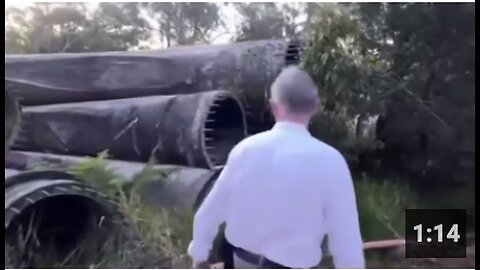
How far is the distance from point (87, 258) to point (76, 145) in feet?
1.60

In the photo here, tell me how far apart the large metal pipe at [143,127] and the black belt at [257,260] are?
41 centimetres

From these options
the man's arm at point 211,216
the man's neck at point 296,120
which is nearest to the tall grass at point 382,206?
the man's neck at point 296,120

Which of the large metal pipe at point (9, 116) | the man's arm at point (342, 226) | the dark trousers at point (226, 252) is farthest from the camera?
the large metal pipe at point (9, 116)

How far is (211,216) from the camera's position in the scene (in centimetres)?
317

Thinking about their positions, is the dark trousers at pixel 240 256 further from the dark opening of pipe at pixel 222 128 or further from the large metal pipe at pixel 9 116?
the large metal pipe at pixel 9 116

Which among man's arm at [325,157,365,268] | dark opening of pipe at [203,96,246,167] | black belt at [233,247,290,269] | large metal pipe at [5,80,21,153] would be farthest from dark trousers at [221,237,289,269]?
large metal pipe at [5,80,21,153]

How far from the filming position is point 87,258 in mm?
3316

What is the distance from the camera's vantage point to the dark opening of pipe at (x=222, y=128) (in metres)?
3.29

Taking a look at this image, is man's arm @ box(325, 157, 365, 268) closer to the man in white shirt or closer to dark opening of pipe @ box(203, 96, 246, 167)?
the man in white shirt

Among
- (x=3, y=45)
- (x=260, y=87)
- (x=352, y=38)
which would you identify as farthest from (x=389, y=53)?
(x=3, y=45)

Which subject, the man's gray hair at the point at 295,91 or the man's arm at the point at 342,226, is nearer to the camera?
the man's arm at the point at 342,226

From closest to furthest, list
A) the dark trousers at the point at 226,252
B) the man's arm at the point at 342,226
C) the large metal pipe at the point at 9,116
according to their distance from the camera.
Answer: the man's arm at the point at 342,226 → the dark trousers at the point at 226,252 → the large metal pipe at the point at 9,116

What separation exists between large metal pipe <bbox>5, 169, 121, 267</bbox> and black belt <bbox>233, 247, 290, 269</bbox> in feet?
2.05

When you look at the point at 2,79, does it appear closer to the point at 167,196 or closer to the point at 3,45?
the point at 3,45
